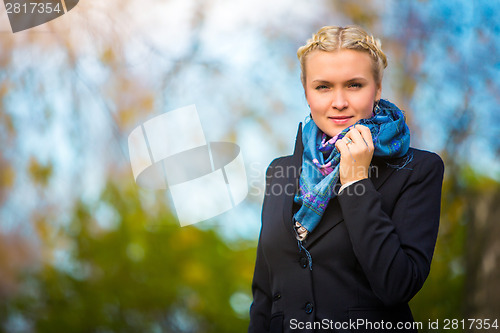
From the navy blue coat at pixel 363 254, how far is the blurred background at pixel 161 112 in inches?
71.1

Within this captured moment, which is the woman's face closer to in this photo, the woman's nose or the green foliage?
the woman's nose

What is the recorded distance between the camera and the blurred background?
313 centimetres

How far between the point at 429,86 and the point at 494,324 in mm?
1385

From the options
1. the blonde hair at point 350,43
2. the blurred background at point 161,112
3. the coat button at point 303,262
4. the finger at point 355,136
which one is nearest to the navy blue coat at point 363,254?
the coat button at point 303,262

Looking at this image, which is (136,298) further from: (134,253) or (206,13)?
(206,13)

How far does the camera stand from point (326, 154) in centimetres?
151

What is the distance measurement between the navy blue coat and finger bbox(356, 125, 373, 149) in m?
0.10

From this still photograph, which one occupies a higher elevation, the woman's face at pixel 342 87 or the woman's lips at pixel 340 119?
the woman's face at pixel 342 87

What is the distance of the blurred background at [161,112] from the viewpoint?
313cm

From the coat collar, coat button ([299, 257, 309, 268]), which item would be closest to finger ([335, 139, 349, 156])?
the coat collar

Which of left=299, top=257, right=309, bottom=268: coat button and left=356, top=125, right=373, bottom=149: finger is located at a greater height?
left=356, top=125, right=373, bottom=149: finger

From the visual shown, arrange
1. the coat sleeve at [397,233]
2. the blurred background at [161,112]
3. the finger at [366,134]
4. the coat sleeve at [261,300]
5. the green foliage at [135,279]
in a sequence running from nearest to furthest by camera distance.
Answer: the coat sleeve at [397,233] → the finger at [366,134] → the coat sleeve at [261,300] → the blurred background at [161,112] → the green foliage at [135,279]

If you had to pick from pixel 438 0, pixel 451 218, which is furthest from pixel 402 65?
pixel 451 218

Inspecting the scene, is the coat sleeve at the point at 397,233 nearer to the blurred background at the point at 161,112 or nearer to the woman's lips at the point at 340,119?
the woman's lips at the point at 340,119
